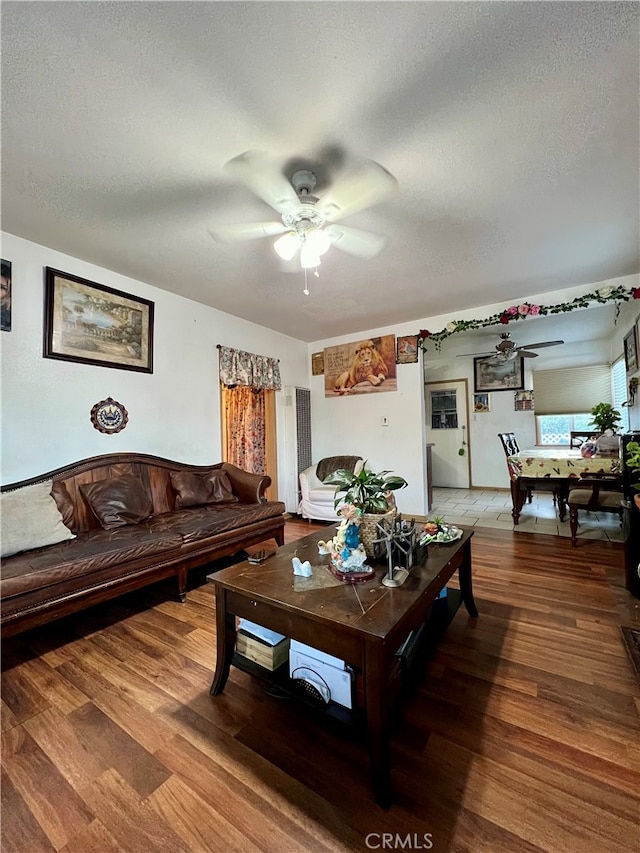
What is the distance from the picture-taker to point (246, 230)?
2080 mm

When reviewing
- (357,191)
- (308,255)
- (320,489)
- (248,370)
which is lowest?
(320,489)

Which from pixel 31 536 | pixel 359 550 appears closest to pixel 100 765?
pixel 359 550

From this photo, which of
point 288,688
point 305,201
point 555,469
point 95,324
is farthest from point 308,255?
point 555,469

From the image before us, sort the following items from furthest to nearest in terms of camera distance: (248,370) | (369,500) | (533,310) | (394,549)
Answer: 1. (248,370)
2. (533,310)
3. (369,500)
4. (394,549)

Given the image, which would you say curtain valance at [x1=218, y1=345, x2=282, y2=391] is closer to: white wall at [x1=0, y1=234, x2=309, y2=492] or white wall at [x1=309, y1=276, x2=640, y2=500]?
white wall at [x1=0, y1=234, x2=309, y2=492]

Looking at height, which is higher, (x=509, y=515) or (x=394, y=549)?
(x=394, y=549)

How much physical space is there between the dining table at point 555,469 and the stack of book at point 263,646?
134 inches

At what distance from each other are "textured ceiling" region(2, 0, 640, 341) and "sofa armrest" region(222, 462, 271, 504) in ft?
6.84

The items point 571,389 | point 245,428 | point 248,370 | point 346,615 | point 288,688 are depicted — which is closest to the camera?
point 346,615

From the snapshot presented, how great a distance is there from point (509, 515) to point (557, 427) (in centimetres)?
253

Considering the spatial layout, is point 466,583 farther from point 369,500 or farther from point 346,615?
point 346,615

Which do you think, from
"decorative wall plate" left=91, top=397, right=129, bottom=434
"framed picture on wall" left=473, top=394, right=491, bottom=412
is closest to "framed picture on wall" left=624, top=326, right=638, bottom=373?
"framed picture on wall" left=473, top=394, right=491, bottom=412

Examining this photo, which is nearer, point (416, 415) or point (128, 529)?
point (128, 529)

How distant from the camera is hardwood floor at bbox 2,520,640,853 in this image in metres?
0.98
